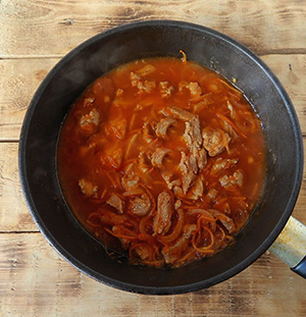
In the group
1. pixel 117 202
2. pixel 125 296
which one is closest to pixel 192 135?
pixel 117 202

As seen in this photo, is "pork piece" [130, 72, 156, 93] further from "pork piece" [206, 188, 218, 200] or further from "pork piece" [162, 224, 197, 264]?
"pork piece" [162, 224, 197, 264]

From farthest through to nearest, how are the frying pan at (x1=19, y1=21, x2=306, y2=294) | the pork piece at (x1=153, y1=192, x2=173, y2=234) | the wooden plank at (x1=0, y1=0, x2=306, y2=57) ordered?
the wooden plank at (x1=0, y1=0, x2=306, y2=57) < the pork piece at (x1=153, y1=192, x2=173, y2=234) < the frying pan at (x1=19, y1=21, x2=306, y2=294)

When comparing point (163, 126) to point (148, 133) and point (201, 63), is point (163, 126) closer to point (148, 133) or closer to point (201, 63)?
point (148, 133)

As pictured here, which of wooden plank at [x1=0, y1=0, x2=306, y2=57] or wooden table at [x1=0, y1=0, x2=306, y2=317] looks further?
wooden plank at [x1=0, y1=0, x2=306, y2=57]

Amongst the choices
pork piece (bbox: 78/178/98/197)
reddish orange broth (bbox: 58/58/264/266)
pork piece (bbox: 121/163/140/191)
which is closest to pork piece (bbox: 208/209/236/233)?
reddish orange broth (bbox: 58/58/264/266)

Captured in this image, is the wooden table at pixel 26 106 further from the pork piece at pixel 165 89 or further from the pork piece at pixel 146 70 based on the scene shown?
the pork piece at pixel 165 89

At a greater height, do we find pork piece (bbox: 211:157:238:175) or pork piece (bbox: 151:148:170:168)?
pork piece (bbox: 151:148:170:168)
